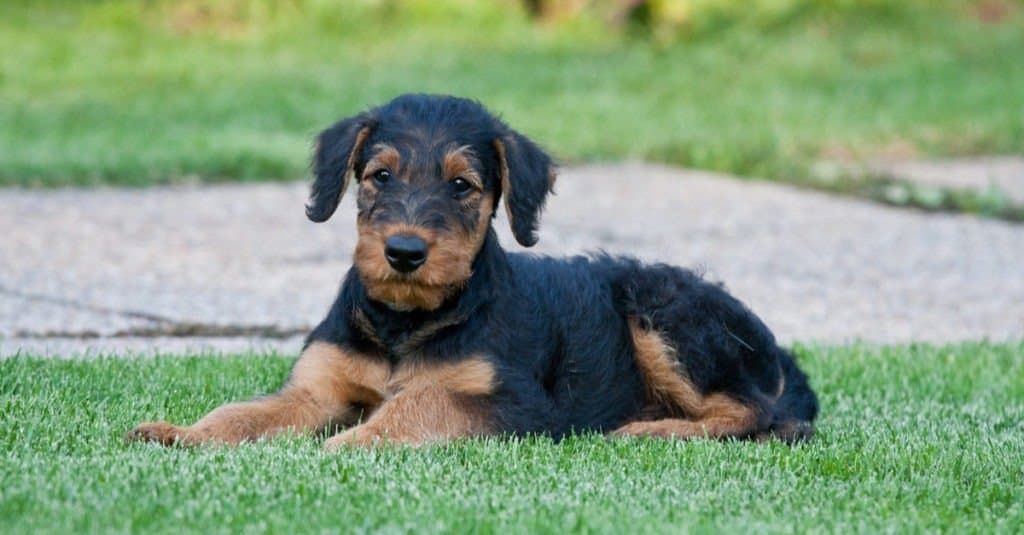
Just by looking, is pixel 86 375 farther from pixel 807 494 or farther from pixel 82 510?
pixel 807 494

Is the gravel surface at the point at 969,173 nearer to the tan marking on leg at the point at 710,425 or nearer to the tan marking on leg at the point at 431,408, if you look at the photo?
the tan marking on leg at the point at 710,425

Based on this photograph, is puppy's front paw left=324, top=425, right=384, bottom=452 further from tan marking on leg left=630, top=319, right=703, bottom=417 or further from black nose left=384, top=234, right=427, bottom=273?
tan marking on leg left=630, top=319, right=703, bottom=417

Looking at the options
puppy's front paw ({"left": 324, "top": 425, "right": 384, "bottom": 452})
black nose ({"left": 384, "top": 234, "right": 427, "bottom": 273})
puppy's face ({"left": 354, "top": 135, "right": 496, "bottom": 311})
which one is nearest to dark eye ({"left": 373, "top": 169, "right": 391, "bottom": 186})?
puppy's face ({"left": 354, "top": 135, "right": 496, "bottom": 311})

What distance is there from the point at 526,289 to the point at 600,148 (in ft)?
26.8

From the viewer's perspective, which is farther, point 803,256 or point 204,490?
point 803,256

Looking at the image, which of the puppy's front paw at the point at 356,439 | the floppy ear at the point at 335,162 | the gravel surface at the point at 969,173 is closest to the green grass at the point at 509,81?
the gravel surface at the point at 969,173

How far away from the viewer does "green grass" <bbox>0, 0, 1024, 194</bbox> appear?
13.9m

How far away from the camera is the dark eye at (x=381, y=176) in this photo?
557cm

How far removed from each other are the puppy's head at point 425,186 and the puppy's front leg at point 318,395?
0.32m

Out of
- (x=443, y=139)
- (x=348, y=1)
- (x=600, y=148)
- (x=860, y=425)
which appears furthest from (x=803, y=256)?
(x=348, y=1)

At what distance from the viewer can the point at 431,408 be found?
5387mm

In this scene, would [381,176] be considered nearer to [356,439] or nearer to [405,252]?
[405,252]

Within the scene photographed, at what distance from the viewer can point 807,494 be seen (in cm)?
473

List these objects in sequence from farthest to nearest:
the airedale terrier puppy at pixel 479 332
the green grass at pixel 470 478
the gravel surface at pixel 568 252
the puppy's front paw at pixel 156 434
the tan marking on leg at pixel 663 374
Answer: the gravel surface at pixel 568 252, the tan marking on leg at pixel 663 374, the airedale terrier puppy at pixel 479 332, the puppy's front paw at pixel 156 434, the green grass at pixel 470 478
